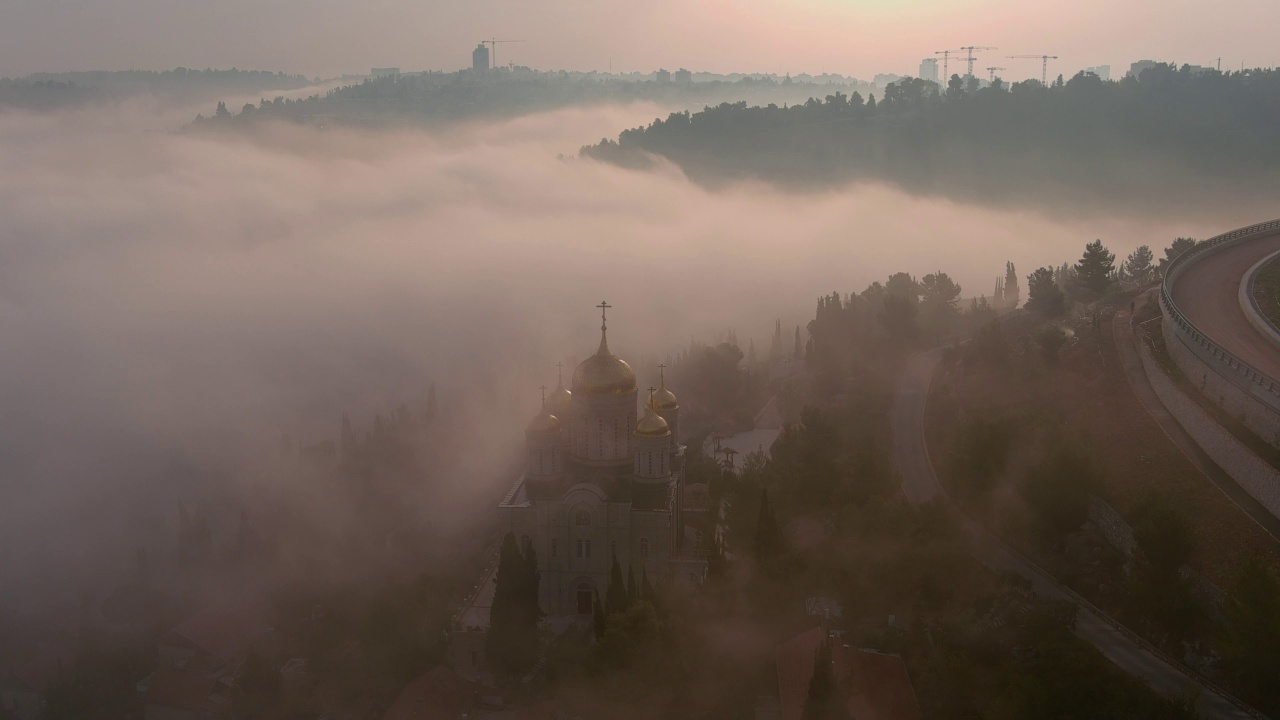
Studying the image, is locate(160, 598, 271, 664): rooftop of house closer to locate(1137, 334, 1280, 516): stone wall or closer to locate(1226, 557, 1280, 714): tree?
locate(1226, 557, 1280, 714): tree

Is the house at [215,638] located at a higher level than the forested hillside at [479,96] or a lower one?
lower

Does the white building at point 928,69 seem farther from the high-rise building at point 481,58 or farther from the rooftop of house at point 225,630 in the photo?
the rooftop of house at point 225,630

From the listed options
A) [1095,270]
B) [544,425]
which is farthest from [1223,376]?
[1095,270]

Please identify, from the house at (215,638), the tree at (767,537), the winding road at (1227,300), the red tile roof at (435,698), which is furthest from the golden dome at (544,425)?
the winding road at (1227,300)

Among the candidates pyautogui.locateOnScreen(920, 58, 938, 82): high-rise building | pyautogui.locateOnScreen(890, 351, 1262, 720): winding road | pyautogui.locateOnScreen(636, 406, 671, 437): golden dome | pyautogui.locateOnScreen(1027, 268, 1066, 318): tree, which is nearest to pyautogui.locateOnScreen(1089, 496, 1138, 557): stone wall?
pyautogui.locateOnScreen(890, 351, 1262, 720): winding road

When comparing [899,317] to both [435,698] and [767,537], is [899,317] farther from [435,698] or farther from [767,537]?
[435,698]
